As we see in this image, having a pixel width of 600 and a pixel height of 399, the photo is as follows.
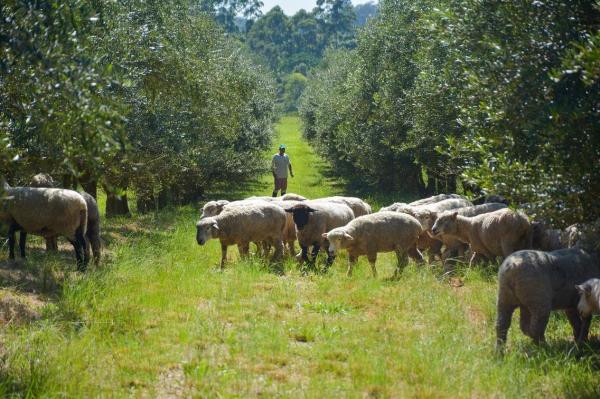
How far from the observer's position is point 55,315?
1014 cm

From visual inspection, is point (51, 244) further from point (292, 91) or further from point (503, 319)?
point (292, 91)

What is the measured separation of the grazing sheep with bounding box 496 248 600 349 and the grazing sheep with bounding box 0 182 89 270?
806cm

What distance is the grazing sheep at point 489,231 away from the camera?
14.0m

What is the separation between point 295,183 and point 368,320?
30.5 meters

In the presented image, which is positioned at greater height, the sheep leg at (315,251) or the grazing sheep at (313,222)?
the grazing sheep at (313,222)

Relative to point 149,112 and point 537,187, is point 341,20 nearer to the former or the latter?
point 149,112

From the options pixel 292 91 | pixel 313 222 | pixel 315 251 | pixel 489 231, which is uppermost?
pixel 292 91

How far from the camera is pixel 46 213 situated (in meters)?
13.2

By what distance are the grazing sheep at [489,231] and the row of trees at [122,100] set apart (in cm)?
664

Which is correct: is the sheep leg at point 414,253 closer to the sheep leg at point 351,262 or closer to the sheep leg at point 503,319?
the sheep leg at point 351,262

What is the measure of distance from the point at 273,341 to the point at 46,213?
19.6 feet

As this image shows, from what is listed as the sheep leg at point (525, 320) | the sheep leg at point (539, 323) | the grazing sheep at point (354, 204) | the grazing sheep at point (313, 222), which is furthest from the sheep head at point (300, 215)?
the sheep leg at point (539, 323)

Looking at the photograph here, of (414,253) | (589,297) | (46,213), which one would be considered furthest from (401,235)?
(46,213)

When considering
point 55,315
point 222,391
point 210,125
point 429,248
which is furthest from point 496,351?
point 210,125
